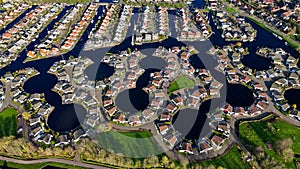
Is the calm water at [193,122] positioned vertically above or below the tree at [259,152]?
above

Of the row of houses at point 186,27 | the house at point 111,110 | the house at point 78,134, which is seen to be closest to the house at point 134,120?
the house at point 111,110

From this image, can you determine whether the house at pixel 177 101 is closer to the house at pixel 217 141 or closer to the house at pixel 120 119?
the house at pixel 217 141

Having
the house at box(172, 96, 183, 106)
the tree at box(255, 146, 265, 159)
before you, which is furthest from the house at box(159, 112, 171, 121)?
the tree at box(255, 146, 265, 159)

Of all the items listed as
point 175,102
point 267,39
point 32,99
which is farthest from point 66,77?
point 267,39

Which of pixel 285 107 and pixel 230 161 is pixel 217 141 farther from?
pixel 285 107

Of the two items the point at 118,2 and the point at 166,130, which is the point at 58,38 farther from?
the point at 166,130

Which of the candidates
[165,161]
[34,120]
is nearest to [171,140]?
[165,161]
